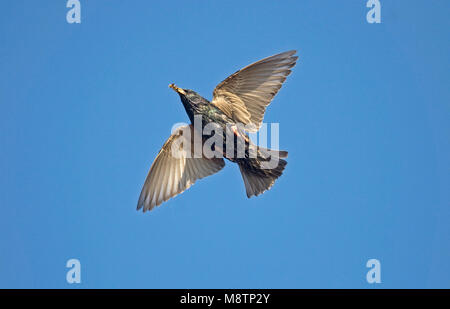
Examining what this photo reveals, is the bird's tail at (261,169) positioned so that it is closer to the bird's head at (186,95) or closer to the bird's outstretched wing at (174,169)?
the bird's outstretched wing at (174,169)

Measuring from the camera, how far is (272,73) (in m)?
9.74

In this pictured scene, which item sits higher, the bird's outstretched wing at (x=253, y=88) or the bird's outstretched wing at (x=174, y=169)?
the bird's outstretched wing at (x=253, y=88)

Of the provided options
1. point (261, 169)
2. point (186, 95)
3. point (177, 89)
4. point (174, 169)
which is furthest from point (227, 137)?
point (174, 169)

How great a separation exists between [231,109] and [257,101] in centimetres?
45

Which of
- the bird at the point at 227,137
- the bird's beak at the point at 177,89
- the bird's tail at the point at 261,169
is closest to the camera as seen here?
the bird's beak at the point at 177,89

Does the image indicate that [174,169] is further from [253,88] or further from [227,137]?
[253,88]

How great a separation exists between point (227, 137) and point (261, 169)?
778 mm

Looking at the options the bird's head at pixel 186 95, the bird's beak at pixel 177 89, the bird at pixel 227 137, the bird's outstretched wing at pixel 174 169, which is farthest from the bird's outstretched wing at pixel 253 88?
the bird's outstretched wing at pixel 174 169

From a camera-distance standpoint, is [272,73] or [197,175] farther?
[197,175]

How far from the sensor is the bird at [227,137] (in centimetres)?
962

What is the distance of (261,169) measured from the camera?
32.2 feet

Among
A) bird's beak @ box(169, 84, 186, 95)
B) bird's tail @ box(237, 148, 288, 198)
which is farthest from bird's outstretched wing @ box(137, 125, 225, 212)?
bird's beak @ box(169, 84, 186, 95)

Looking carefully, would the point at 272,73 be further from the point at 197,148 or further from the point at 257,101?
the point at 197,148
